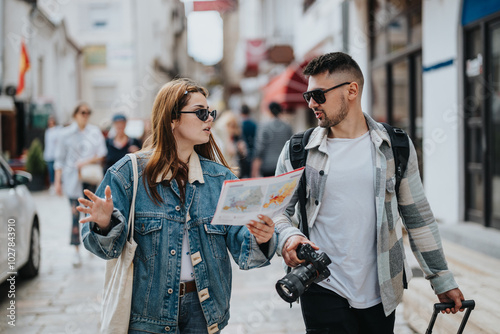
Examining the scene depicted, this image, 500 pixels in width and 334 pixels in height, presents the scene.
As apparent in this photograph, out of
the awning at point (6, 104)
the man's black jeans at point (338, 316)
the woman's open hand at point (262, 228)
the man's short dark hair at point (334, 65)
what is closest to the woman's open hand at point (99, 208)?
the woman's open hand at point (262, 228)

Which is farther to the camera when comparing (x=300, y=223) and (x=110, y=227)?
(x=300, y=223)

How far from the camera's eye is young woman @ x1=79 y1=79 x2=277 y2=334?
236 cm

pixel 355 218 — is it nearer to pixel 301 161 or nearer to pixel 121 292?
pixel 301 161

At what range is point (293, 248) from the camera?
2.42m

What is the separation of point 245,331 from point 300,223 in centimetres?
216

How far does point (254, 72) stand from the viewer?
2350cm

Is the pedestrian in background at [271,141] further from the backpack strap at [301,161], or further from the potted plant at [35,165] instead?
the potted plant at [35,165]

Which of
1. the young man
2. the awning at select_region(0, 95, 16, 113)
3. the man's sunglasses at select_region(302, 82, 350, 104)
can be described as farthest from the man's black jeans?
the awning at select_region(0, 95, 16, 113)

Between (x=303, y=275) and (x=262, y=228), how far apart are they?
10.3 inches

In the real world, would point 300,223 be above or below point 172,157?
below

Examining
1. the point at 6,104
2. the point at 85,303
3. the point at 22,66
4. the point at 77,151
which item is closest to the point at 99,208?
the point at 85,303

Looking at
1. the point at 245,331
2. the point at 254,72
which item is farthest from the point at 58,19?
the point at 245,331

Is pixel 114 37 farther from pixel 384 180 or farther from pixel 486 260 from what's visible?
pixel 384 180

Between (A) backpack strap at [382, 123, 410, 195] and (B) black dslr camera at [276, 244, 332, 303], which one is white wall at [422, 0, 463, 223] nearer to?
(A) backpack strap at [382, 123, 410, 195]
